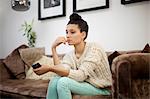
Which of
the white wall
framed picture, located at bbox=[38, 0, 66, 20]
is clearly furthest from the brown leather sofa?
framed picture, located at bbox=[38, 0, 66, 20]

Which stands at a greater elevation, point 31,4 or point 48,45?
point 31,4

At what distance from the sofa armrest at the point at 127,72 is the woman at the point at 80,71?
0.57ft

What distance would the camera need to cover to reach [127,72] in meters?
1.71

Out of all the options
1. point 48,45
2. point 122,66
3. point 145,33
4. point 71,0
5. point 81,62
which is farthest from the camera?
point 48,45

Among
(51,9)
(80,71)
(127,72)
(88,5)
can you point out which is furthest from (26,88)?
(51,9)

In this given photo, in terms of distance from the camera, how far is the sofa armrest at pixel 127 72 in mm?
1708

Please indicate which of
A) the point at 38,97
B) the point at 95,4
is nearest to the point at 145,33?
the point at 95,4

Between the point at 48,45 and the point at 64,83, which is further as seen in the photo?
the point at 48,45

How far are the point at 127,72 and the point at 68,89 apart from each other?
1.30ft

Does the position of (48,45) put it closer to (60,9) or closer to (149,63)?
(60,9)

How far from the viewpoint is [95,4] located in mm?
3213

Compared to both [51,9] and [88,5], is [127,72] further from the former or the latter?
[51,9]

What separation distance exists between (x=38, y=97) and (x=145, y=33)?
1.30 metres

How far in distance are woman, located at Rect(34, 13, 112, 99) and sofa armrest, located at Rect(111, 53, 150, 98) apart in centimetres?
17
